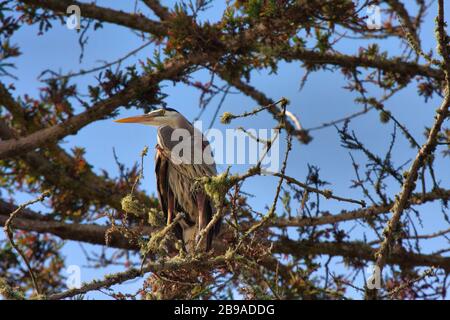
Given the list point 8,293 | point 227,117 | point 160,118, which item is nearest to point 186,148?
point 160,118

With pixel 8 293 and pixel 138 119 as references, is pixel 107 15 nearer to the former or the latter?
pixel 138 119

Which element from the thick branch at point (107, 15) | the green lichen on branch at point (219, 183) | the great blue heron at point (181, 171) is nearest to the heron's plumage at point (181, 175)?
the great blue heron at point (181, 171)

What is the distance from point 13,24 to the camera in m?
5.85

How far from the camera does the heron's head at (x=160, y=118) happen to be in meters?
5.94

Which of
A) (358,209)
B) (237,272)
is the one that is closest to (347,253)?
(358,209)

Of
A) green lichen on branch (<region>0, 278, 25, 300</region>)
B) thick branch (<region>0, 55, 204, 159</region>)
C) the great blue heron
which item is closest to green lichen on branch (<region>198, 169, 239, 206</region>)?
green lichen on branch (<region>0, 278, 25, 300</region>)

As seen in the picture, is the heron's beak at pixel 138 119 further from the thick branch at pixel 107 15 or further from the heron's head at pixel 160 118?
the thick branch at pixel 107 15

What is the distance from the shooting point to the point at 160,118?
6.00m

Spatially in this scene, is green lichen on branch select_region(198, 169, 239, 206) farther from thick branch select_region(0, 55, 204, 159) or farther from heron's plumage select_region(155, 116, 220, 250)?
thick branch select_region(0, 55, 204, 159)

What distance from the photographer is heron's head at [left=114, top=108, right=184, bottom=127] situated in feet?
19.5

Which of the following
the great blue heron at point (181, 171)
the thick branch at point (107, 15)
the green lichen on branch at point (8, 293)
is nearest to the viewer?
the green lichen on branch at point (8, 293)

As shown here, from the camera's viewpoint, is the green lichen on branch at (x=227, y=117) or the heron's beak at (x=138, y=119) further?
the heron's beak at (x=138, y=119)

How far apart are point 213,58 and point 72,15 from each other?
1.24 m

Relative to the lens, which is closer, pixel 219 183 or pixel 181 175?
pixel 219 183
